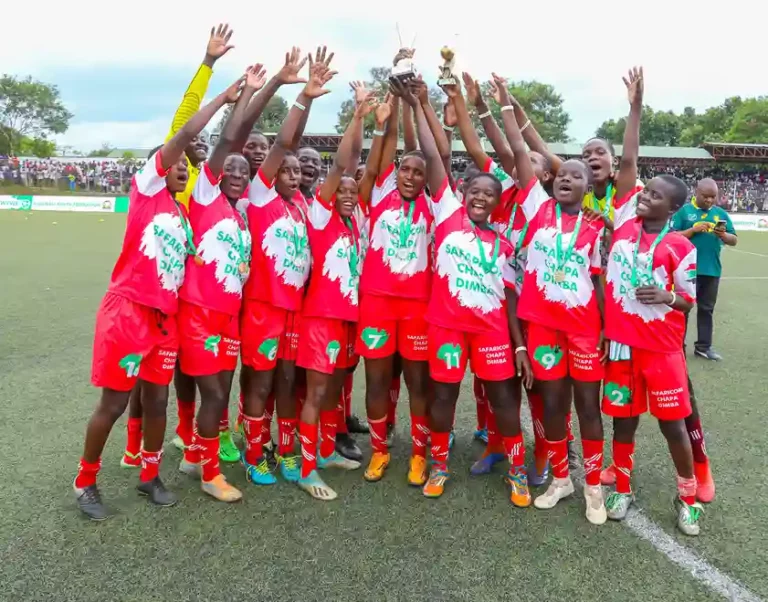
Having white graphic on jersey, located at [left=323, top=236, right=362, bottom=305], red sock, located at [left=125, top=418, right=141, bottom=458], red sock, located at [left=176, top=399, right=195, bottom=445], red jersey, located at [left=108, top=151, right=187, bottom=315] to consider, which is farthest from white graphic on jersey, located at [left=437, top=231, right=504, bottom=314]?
red sock, located at [left=125, top=418, right=141, bottom=458]

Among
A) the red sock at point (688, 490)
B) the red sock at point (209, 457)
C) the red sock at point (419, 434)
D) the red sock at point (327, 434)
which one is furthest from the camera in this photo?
the red sock at point (327, 434)

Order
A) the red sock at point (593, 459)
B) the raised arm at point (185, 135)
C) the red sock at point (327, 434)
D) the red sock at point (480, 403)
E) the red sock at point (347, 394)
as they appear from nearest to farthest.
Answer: the raised arm at point (185, 135) < the red sock at point (593, 459) < the red sock at point (327, 434) < the red sock at point (480, 403) < the red sock at point (347, 394)

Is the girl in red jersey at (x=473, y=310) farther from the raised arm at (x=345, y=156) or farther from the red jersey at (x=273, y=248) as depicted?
the red jersey at (x=273, y=248)

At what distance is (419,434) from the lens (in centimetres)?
415

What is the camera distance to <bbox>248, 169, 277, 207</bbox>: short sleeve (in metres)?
3.87

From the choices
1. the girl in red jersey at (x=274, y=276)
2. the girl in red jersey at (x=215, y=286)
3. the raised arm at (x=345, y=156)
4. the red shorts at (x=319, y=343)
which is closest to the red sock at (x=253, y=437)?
the girl in red jersey at (x=274, y=276)

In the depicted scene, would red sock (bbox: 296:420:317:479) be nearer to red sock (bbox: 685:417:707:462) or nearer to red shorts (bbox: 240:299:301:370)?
red shorts (bbox: 240:299:301:370)

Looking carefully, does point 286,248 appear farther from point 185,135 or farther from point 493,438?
point 493,438

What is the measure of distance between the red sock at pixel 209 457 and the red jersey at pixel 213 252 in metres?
0.83

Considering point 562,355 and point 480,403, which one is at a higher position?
point 562,355

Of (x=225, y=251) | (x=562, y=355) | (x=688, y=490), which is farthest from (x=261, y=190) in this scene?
(x=688, y=490)

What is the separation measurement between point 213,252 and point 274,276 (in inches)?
Answer: 16.4

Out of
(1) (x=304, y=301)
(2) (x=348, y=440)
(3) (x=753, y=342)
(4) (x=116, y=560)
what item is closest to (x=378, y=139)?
(1) (x=304, y=301)

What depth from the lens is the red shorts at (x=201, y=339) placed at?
11.9ft
